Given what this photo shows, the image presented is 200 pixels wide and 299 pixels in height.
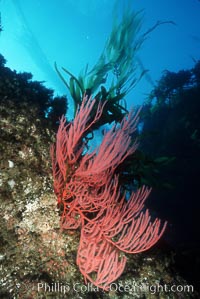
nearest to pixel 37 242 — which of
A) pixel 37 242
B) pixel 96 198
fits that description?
pixel 37 242

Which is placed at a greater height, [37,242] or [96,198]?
[96,198]

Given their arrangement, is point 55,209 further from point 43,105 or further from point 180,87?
point 180,87

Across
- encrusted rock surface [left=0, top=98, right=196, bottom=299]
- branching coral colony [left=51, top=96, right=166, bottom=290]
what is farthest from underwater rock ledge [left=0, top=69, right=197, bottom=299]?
branching coral colony [left=51, top=96, right=166, bottom=290]

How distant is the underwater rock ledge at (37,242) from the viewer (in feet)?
8.00

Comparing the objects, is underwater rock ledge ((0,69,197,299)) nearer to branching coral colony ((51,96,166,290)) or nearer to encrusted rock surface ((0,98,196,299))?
encrusted rock surface ((0,98,196,299))

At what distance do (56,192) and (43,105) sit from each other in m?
2.70

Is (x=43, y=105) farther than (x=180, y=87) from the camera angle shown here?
No

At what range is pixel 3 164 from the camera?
276cm

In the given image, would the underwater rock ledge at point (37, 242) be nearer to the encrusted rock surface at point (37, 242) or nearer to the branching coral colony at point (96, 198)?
the encrusted rock surface at point (37, 242)

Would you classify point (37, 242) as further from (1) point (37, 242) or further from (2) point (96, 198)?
(2) point (96, 198)

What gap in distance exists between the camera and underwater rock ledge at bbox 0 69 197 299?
2.44 metres

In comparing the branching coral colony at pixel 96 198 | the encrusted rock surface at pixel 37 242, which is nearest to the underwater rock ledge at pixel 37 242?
the encrusted rock surface at pixel 37 242

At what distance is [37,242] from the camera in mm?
2684

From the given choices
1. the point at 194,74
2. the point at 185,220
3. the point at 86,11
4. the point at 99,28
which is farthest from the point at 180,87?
the point at 99,28
